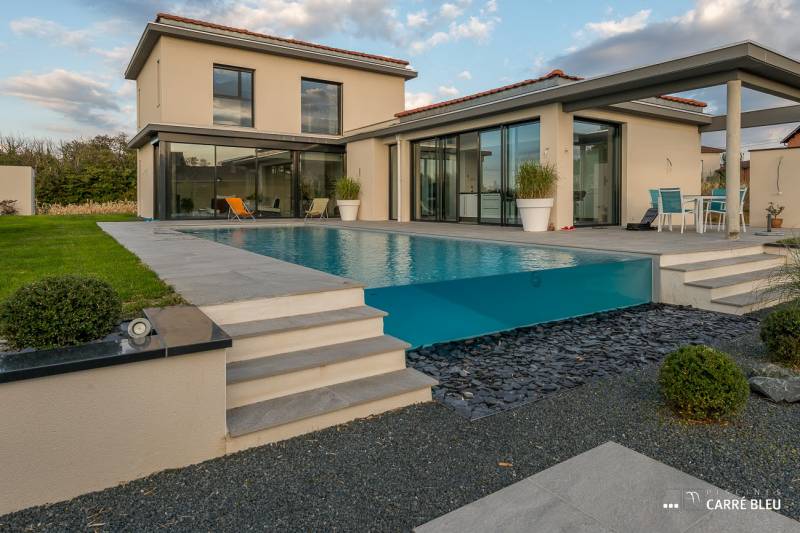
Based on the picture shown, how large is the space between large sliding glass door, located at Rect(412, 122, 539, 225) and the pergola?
89.4 inches

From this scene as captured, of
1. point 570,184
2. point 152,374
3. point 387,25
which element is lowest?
point 152,374

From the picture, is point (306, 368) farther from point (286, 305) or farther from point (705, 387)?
point (705, 387)

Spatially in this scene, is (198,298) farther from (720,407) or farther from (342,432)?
(720,407)

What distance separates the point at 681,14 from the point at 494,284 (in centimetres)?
1031

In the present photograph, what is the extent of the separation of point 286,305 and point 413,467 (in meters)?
1.80

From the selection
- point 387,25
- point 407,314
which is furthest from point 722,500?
point 387,25

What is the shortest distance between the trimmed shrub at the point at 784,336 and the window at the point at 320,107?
16.7m

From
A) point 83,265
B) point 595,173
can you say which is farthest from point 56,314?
point 595,173

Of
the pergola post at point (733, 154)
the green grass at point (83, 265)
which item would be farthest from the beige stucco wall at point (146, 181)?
the pergola post at point (733, 154)

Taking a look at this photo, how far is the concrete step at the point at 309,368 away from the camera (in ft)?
10.0

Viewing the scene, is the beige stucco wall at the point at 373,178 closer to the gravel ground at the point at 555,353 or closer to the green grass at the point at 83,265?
the green grass at the point at 83,265

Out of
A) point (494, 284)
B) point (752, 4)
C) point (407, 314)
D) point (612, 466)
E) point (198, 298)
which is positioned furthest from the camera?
point (752, 4)

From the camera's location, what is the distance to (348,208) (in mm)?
16984

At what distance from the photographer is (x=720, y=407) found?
113 inches
